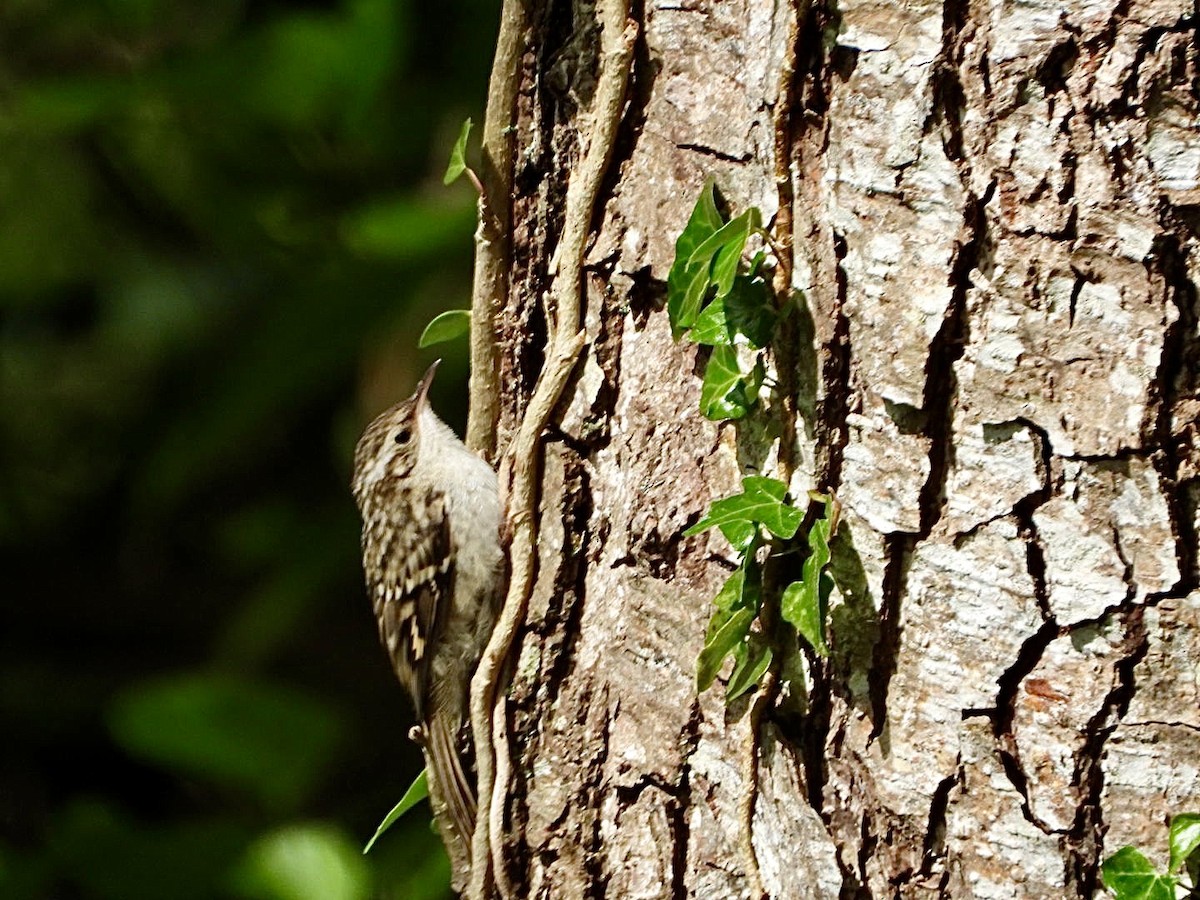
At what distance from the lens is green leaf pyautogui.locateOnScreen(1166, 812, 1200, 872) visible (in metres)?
1.63

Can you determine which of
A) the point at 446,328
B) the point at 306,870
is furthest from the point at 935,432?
the point at 306,870

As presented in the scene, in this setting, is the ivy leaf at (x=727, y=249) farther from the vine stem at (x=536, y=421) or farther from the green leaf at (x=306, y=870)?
the green leaf at (x=306, y=870)

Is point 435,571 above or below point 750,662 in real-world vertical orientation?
below

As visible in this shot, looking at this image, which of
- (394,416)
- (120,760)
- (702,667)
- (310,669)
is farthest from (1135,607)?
(120,760)

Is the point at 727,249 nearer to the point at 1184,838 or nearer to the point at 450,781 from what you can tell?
the point at 1184,838

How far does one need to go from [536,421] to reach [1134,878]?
1058 millimetres

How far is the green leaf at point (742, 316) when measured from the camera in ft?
6.06

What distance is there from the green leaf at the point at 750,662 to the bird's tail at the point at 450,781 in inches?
26.2

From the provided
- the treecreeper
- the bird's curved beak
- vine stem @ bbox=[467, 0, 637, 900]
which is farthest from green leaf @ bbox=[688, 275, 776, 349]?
the bird's curved beak

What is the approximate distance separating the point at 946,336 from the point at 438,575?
1529mm

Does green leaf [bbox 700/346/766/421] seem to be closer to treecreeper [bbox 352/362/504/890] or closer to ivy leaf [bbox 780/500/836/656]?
ivy leaf [bbox 780/500/836/656]

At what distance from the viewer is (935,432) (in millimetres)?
1722

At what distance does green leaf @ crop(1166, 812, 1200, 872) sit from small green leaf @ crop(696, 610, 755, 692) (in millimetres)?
565

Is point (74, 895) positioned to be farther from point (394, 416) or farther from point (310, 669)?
point (394, 416)
